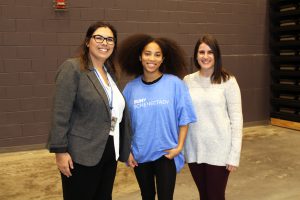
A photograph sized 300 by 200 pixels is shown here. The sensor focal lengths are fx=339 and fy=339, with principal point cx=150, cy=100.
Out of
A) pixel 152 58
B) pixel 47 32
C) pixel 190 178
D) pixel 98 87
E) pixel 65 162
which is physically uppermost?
pixel 47 32

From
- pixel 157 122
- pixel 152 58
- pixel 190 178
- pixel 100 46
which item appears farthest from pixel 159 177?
pixel 190 178

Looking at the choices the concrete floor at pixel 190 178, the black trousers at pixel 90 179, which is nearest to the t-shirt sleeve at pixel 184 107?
the black trousers at pixel 90 179

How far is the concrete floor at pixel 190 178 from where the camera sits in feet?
10.0

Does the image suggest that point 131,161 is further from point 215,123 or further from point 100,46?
point 100,46

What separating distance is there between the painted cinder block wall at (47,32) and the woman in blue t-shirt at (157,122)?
1.76 meters

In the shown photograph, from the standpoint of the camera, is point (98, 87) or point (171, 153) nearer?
point (98, 87)

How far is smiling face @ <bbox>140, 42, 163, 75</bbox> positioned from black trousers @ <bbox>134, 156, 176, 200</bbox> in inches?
20.1

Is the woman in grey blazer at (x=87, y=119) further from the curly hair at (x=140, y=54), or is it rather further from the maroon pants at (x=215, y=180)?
the maroon pants at (x=215, y=180)

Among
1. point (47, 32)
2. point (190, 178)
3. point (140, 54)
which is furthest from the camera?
point (47, 32)

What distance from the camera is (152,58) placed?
195cm

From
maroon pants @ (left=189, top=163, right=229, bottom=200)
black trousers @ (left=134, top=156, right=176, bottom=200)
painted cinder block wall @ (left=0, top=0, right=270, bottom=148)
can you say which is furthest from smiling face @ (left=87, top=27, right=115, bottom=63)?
painted cinder block wall @ (left=0, top=0, right=270, bottom=148)

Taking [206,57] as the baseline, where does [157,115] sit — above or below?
below

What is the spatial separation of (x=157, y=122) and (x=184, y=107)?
177 mm

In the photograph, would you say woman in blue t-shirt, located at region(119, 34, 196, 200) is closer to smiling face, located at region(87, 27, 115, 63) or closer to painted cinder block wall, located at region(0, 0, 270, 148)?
smiling face, located at region(87, 27, 115, 63)
